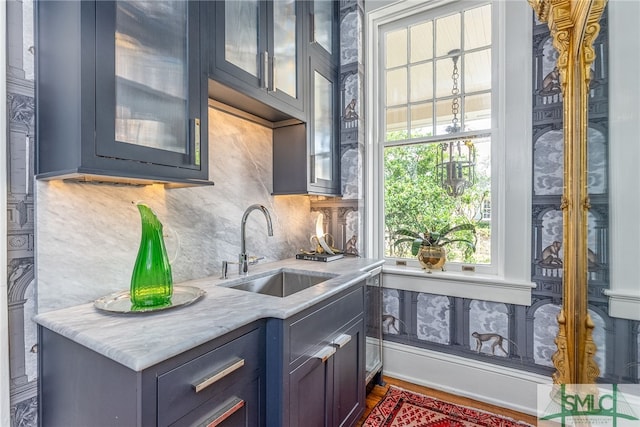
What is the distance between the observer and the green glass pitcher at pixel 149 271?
41.0 inches

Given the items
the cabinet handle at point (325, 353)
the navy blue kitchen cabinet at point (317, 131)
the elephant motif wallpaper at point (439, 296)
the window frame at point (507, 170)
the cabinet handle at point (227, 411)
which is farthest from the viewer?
the navy blue kitchen cabinet at point (317, 131)

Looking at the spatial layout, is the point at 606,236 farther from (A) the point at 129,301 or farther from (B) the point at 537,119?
(A) the point at 129,301

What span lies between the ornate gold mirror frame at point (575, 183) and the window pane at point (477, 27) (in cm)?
57

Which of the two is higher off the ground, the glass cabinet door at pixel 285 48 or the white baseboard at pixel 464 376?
the glass cabinet door at pixel 285 48

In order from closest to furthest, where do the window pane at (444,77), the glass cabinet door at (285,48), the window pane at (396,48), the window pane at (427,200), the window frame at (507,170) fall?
the glass cabinet door at (285,48) < the window frame at (507,170) < the window pane at (427,200) < the window pane at (444,77) < the window pane at (396,48)

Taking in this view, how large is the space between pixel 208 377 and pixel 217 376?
0.08ft

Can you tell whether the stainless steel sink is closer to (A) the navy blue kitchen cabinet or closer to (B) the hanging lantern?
(A) the navy blue kitchen cabinet

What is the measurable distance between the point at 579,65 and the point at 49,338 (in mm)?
2201

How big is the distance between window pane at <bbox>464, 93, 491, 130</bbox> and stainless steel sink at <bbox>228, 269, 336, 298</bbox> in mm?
1405

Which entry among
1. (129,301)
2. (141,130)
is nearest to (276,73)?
(141,130)

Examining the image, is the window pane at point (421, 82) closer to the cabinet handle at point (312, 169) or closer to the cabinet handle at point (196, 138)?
the cabinet handle at point (312, 169)

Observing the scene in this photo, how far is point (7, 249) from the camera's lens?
967mm

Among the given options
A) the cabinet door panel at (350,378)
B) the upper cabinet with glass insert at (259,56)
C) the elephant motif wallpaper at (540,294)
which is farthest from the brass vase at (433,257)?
the upper cabinet with glass insert at (259,56)

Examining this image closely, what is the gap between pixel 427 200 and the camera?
2250mm
